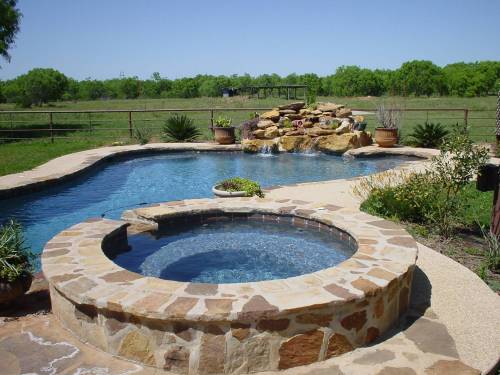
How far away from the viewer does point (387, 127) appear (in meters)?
12.8

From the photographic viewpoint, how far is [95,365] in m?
2.71

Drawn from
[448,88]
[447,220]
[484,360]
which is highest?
[448,88]

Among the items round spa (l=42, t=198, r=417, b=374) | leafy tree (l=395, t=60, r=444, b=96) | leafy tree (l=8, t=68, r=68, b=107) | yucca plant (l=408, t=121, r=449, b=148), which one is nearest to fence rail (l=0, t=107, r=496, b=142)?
yucca plant (l=408, t=121, r=449, b=148)

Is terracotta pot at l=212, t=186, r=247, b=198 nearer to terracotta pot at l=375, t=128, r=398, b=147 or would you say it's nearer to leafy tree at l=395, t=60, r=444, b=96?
terracotta pot at l=375, t=128, r=398, b=147

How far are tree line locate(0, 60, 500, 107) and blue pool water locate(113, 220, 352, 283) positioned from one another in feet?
167

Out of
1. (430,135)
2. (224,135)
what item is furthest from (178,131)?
(430,135)

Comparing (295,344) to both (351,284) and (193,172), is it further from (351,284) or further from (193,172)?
(193,172)

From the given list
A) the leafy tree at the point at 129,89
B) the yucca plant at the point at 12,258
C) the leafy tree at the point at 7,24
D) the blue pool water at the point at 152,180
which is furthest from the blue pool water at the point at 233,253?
the leafy tree at the point at 129,89

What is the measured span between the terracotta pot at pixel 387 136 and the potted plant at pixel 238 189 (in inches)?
269

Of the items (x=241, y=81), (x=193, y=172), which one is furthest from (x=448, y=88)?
(x=193, y=172)

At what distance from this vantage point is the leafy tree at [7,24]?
15758 millimetres

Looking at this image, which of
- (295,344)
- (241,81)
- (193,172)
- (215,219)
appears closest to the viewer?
(295,344)

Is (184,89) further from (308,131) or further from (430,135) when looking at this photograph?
(430,135)

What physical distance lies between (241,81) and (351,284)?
270 feet
